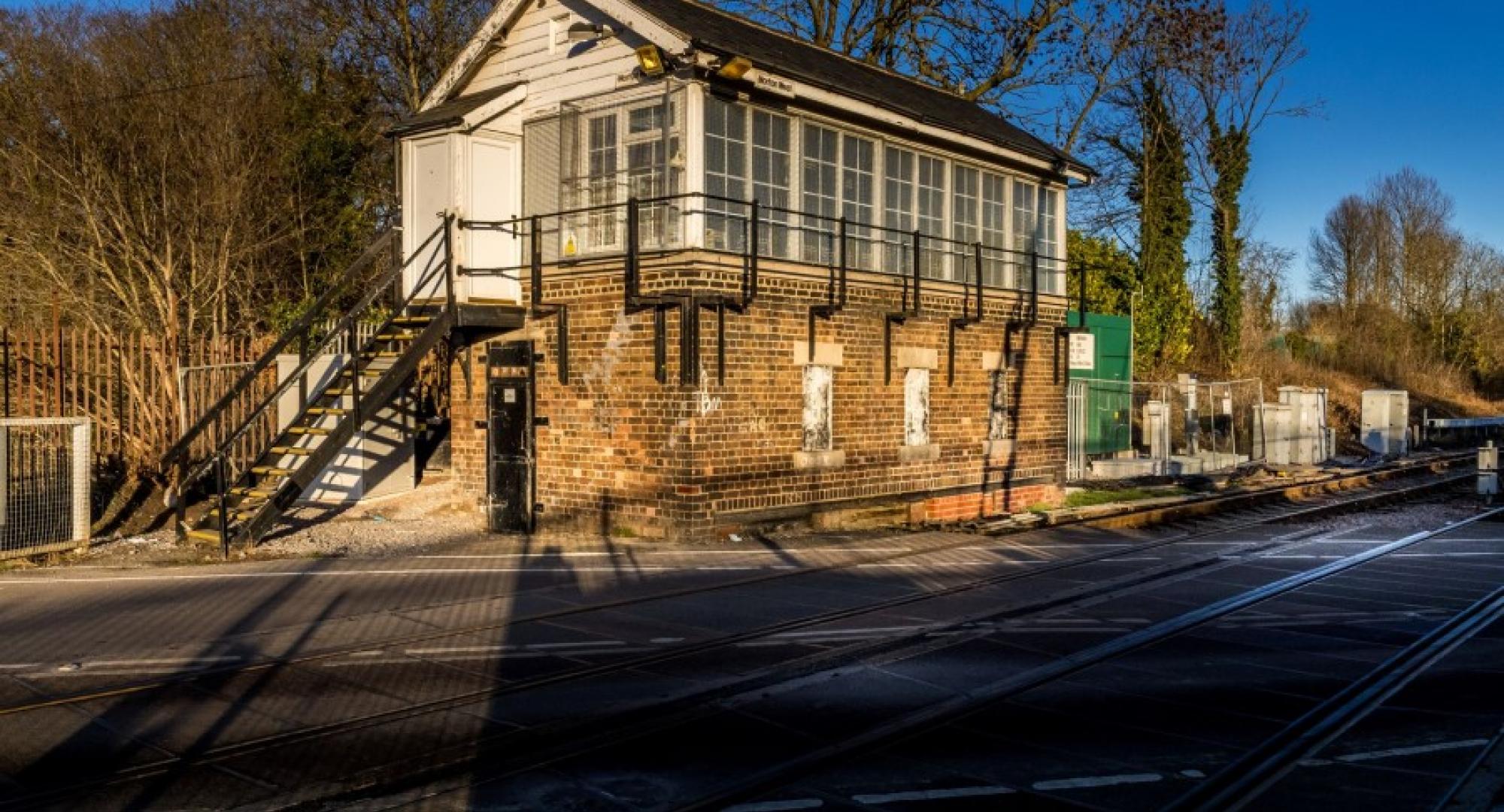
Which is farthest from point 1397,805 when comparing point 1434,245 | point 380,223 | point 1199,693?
point 1434,245

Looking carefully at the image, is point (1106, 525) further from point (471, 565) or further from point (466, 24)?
point (466, 24)

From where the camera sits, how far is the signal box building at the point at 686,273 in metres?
14.9

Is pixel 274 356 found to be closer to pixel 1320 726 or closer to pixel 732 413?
pixel 732 413

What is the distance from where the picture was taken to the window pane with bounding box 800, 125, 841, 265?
16578 millimetres

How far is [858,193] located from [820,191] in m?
0.83

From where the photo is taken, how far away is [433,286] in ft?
54.7

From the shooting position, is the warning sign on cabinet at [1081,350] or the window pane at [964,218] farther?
the warning sign on cabinet at [1081,350]

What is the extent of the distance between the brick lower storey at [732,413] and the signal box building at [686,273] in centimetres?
3

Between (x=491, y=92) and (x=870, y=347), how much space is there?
6.06 metres

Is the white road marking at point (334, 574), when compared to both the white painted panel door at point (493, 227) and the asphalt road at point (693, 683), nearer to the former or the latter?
the asphalt road at point (693, 683)

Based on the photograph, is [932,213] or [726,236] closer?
[726,236]

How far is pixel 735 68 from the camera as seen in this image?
14594mm

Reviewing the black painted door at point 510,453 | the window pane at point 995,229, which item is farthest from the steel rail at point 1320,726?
the window pane at point 995,229

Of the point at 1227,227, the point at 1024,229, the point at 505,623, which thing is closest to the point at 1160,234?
the point at 1227,227
